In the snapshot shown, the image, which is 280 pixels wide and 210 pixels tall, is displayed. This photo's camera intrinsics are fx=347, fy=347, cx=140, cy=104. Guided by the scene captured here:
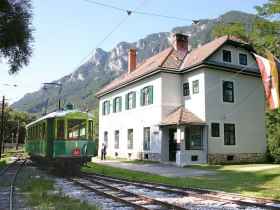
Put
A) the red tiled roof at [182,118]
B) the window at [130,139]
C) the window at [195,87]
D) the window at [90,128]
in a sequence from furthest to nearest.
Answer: the window at [130,139], the window at [195,87], the red tiled roof at [182,118], the window at [90,128]

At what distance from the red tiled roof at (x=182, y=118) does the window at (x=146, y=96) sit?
7.74 ft

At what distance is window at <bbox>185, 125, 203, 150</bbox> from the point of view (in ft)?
78.3

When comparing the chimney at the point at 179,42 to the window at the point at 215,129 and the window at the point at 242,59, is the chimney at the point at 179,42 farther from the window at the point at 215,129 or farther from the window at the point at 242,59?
the window at the point at 215,129

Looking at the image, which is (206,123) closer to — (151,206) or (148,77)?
(148,77)

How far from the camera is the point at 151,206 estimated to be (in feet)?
27.9

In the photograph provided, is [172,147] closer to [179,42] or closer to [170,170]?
[170,170]

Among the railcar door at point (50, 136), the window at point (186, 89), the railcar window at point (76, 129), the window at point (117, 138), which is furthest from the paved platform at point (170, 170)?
the window at point (117, 138)

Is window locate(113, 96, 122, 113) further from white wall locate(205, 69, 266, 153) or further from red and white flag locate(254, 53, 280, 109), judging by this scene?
red and white flag locate(254, 53, 280, 109)

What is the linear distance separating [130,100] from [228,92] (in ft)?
29.3

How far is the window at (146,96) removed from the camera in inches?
1054

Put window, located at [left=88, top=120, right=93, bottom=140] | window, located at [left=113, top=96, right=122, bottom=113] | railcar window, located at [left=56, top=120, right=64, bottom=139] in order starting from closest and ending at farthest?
railcar window, located at [left=56, top=120, right=64, bottom=139] < window, located at [left=88, top=120, right=93, bottom=140] < window, located at [left=113, top=96, right=122, bottom=113]

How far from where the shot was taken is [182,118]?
23203mm

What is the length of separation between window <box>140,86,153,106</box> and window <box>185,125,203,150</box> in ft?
13.7

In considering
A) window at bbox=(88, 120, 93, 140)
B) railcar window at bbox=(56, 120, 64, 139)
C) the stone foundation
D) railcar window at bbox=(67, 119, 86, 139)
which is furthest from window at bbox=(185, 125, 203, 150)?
railcar window at bbox=(56, 120, 64, 139)
